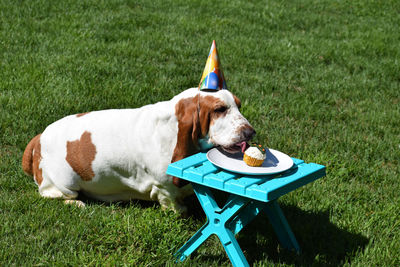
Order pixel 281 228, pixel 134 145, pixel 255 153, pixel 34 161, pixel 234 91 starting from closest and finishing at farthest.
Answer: pixel 255 153
pixel 281 228
pixel 134 145
pixel 34 161
pixel 234 91

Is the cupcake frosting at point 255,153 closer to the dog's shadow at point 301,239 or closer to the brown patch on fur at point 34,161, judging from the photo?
the dog's shadow at point 301,239

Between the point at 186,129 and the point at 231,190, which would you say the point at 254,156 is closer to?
the point at 231,190

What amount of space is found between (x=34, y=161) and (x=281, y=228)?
2.00 m

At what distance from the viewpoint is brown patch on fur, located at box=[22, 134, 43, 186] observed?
11.9ft

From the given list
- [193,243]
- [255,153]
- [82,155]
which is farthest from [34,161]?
[255,153]

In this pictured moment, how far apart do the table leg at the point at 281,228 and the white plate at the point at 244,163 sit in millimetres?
322

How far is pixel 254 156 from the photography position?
2.83 metres

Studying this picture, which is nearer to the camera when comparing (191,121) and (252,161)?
(252,161)

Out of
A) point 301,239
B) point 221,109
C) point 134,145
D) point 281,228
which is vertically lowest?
point 301,239

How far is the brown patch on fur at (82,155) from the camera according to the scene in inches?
133

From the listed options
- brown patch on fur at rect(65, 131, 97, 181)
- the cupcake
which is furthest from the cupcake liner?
brown patch on fur at rect(65, 131, 97, 181)

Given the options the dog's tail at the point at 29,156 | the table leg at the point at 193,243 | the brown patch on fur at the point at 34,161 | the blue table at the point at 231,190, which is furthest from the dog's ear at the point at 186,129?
the dog's tail at the point at 29,156

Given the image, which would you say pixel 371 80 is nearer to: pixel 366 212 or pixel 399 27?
pixel 399 27

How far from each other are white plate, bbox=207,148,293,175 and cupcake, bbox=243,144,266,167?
3cm
